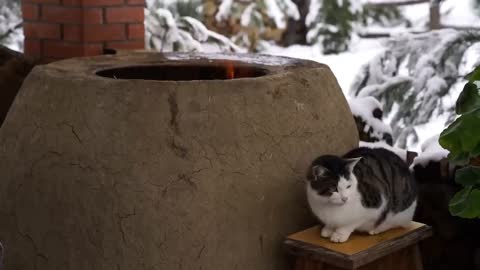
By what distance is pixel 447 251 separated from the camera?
316 cm

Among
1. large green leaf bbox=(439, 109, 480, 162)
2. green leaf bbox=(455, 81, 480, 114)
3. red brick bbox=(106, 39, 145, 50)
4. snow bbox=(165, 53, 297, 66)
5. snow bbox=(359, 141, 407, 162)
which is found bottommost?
snow bbox=(359, 141, 407, 162)

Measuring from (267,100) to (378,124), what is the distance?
1.24m

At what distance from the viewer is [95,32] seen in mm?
3906

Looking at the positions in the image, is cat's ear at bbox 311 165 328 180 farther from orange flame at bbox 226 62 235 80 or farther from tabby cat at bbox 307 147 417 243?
orange flame at bbox 226 62 235 80

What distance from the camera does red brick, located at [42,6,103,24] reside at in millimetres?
3881

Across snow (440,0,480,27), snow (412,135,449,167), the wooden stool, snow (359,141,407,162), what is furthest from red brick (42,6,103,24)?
snow (440,0,480,27)

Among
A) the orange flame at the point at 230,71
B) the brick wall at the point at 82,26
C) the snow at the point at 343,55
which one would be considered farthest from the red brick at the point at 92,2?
the snow at the point at 343,55

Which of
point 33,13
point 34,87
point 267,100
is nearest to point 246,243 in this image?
point 267,100

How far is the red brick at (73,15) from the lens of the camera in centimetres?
388

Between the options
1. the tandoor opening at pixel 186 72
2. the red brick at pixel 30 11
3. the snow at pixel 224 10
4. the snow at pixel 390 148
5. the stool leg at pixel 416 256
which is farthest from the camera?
the snow at pixel 224 10

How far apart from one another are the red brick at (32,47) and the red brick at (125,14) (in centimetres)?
43

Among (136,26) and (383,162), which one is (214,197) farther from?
(136,26)

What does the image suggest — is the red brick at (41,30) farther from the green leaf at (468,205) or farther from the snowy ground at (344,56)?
the green leaf at (468,205)

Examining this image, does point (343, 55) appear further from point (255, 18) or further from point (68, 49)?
point (68, 49)
